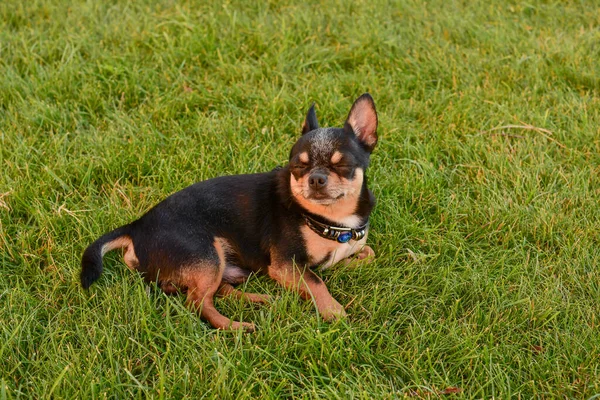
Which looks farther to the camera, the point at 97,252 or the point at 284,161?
the point at 284,161

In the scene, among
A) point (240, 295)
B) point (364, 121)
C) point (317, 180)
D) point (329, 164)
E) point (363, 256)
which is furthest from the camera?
point (363, 256)

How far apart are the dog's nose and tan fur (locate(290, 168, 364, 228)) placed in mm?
42

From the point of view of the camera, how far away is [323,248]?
3.25 meters

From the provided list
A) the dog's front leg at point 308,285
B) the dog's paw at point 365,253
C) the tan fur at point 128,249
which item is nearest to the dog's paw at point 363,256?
the dog's paw at point 365,253

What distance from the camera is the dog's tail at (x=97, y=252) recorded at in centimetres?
298

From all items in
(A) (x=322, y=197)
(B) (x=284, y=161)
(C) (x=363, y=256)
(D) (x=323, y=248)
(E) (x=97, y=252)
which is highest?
(A) (x=322, y=197)

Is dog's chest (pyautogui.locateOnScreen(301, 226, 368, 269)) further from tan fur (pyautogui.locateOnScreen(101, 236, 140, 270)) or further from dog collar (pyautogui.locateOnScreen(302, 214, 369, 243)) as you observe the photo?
tan fur (pyautogui.locateOnScreen(101, 236, 140, 270))

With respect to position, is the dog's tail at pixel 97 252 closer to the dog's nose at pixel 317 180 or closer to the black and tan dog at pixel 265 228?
the black and tan dog at pixel 265 228

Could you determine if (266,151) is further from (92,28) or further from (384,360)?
(92,28)

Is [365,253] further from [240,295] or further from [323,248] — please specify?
[240,295]

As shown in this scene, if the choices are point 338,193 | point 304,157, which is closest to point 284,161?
point 304,157

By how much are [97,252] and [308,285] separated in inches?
41.1

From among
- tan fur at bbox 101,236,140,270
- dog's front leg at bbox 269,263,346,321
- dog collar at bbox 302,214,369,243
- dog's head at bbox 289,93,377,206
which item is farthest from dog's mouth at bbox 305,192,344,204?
tan fur at bbox 101,236,140,270

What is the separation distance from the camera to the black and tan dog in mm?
3098
